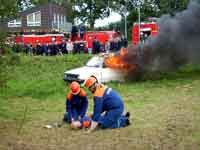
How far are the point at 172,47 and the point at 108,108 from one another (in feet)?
36.2

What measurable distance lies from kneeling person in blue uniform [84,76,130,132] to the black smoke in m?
9.87

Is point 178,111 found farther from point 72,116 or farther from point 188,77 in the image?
point 188,77

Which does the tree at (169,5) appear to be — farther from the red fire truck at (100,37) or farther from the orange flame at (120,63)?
the orange flame at (120,63)

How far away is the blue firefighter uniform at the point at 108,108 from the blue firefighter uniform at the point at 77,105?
0.57 m

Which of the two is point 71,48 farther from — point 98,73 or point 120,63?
point 98,73

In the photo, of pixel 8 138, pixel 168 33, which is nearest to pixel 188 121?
pixel 8 138

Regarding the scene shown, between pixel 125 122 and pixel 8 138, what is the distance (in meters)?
2.67

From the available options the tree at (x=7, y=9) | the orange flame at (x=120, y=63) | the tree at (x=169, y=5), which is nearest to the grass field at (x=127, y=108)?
the orange flame at (x=120, y=63)

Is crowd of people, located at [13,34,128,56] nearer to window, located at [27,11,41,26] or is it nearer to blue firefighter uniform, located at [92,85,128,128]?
blue firefighter uniform, located at [92,85,128,128]

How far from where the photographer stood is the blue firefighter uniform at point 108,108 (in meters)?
10.9

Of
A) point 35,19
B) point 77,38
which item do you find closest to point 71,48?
point 77,38

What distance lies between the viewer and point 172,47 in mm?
21562

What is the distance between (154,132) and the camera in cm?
1073

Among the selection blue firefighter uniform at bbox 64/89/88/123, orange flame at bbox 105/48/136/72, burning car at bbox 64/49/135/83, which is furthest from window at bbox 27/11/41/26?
blue firefighter uniform at bbox 64/89/88/123
